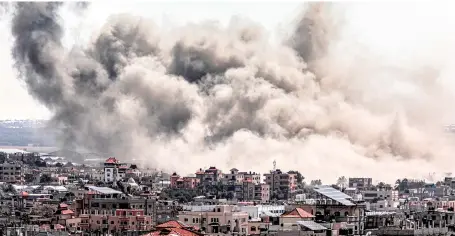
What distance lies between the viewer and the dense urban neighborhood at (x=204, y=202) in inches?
1227

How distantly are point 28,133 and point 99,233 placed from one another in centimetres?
6214

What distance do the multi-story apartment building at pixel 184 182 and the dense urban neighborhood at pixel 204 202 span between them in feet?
0.24

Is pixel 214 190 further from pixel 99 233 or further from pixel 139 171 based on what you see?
pixel 99 233

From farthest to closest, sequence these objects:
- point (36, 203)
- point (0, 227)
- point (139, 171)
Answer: point (139, 171)
point (36, 203)
point (0, 227)

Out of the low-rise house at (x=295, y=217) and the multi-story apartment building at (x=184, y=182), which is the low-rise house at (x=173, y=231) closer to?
the low-rise house at (x=295, y=217)

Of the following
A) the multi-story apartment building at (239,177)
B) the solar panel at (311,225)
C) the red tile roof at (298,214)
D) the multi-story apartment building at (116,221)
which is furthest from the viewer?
the multi-story apartment building at (239,177)

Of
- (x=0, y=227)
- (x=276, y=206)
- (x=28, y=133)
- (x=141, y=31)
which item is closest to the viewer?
(x=0, y=227)

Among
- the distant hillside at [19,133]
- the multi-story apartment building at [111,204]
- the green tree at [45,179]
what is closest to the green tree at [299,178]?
the green tree at [45,179]

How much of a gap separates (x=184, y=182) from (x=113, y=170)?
152 inches

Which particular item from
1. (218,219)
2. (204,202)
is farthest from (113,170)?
(218,219)

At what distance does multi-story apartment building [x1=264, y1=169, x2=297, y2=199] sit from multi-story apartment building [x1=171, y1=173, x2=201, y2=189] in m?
2.85

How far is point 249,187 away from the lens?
50.7 meters

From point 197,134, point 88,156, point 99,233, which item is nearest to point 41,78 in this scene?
point 88,156

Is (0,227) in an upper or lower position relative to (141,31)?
lower
